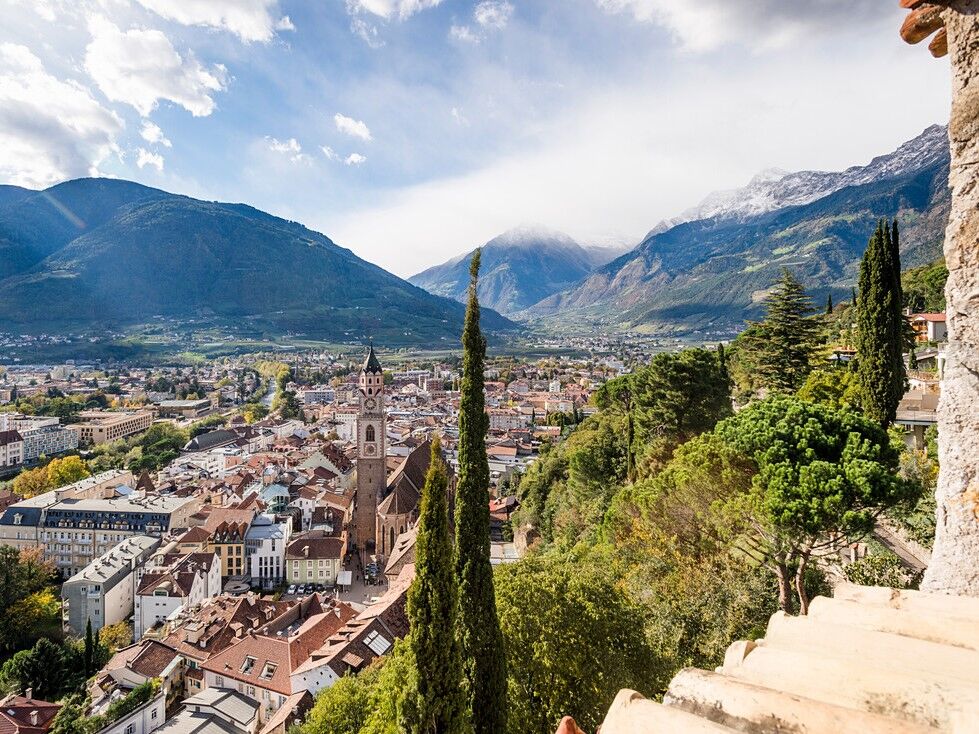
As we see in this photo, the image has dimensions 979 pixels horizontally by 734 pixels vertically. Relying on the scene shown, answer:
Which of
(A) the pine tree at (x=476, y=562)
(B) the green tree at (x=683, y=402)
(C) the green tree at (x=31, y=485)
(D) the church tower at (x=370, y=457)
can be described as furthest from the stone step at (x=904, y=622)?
(C) the green tree at (x=31, y=485)

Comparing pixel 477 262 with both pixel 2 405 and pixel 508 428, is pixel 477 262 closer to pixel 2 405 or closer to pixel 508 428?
pixel 508 428

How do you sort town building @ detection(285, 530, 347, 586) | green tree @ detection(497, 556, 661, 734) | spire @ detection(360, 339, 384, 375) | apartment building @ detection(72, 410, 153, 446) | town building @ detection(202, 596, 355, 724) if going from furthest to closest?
1. apartment building @ detection(72, 410, 153, 446)
2. spire @ detection(360, 339, 384, 375)
3. town building @ detection(285, 530, 347, 586)
4. town building @ detection(202, 596, 355, 724)
5. green tree @ detection(497, 556, 661, 734)

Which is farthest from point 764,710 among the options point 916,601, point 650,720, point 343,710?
point 343,710

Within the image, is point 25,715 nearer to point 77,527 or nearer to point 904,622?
point 77,527

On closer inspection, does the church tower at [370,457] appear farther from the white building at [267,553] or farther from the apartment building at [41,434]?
the apartment building at [41,434]

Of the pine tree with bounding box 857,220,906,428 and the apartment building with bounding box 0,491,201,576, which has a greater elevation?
the pine tree with bounding box 857,220,906,428

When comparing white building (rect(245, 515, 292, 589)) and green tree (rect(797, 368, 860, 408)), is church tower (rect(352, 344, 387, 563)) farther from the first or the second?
green tree (rect(797, 368, 860, 408))

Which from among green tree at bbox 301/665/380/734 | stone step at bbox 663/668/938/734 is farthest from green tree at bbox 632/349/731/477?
stone step at bbox 663/668/938/734
